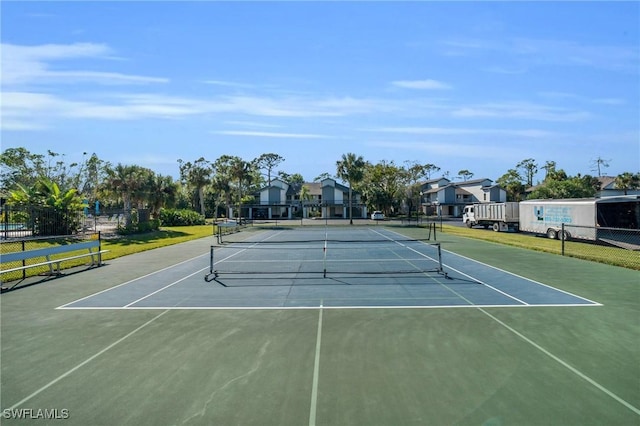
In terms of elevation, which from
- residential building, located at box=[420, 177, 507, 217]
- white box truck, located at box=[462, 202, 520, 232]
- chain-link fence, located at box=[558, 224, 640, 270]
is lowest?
chain-link fence, located at box=[558, 224, 640, 270]

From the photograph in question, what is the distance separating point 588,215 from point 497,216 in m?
15.2

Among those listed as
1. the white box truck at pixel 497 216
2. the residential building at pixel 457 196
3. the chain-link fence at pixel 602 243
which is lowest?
the chain-link fence at pixel 602 243

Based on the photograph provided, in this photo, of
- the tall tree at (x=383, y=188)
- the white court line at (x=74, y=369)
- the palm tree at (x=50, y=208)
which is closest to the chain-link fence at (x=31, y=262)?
the palm tree at (x=50, y=208)

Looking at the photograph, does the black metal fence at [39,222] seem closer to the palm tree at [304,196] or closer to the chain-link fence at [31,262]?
the chain-link fence at [31,262]

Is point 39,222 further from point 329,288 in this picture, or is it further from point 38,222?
point 329,288

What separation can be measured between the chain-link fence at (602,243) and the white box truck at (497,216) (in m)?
10.5

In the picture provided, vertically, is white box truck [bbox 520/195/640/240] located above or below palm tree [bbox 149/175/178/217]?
below

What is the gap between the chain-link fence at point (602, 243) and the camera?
21500 mm

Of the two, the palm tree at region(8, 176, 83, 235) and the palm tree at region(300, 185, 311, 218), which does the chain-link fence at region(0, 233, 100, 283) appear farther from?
the palm tree at region(300, 185, 311, 218)

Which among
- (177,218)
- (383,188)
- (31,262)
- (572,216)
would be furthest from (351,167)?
(31,262)

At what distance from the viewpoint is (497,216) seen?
44.0 m

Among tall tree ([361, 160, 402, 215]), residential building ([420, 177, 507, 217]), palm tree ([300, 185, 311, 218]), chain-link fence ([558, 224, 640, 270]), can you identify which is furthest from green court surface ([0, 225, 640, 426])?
residential building ([420, 177, 507, 217])

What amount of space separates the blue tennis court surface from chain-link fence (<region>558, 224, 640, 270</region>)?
773 cm

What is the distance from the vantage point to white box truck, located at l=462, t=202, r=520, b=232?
1641 inches
